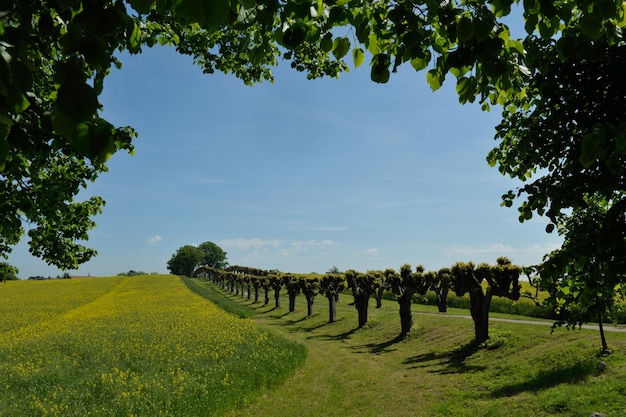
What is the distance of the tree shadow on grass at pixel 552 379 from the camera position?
50.9 ft

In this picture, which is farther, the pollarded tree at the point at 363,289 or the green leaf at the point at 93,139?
the pollarded tree at the point at 363,289

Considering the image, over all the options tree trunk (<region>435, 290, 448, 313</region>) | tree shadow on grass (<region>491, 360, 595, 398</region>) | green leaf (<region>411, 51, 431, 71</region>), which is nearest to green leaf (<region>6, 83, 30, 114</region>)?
green leaf (<region>411, 51, 431, 71</region>)

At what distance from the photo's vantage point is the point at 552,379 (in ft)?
52.6

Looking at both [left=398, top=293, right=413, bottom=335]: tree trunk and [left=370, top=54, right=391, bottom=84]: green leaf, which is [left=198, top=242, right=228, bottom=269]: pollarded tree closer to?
[left=398, top=293, right=413, bottom=335]: tree trunk

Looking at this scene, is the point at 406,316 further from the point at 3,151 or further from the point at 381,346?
the point at 3,151

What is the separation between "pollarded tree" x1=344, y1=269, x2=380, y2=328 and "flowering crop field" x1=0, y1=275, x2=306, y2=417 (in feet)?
34.6

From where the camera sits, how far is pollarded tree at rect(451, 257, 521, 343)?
24625mm

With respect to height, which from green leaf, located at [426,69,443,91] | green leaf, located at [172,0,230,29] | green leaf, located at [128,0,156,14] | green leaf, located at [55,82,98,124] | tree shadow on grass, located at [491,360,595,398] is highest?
green leaf, located at [426,69,443,91]

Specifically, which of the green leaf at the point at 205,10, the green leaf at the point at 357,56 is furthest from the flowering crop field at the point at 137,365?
the green leaf at the point at 205,10

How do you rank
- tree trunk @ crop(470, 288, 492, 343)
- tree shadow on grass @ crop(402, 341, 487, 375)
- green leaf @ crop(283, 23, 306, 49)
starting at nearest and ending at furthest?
green leaf @ crop(283, 23, 306, 49)
tree shadow on grass @ crop(402, 341, 487, 375)
tree trunk @ crop(470, 288, 492, 343)

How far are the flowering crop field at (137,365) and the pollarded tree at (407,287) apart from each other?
10.3 meters

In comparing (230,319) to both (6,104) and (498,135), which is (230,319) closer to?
(498,135)

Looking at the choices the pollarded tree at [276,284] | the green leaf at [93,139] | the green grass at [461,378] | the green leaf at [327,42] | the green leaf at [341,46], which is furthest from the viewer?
the pollarded tree at [276,284]

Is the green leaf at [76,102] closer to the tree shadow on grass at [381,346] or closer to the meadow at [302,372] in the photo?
the meadow at [302,372]
